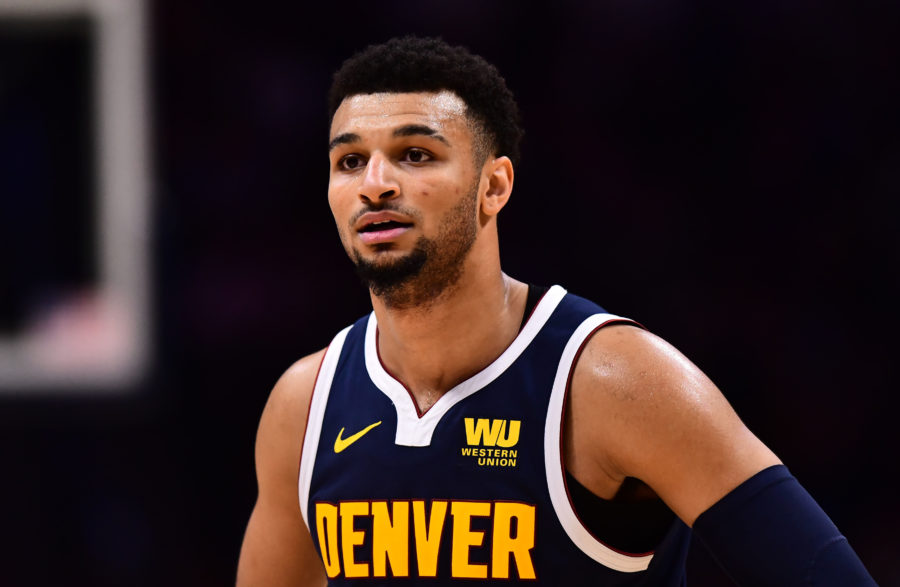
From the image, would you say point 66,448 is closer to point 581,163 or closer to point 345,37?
point 345,37

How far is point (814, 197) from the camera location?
467cm

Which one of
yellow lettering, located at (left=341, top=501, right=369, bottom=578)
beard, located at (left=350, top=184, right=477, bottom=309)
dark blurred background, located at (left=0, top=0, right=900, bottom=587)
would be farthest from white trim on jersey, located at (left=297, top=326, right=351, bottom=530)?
dark blurred background, located at (left=0, top=0, right=900, bottom=587)

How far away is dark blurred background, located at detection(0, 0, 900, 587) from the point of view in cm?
458

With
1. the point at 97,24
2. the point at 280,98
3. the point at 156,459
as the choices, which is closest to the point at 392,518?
the point at 156,459

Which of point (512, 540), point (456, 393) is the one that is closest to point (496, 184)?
point (456, 393)

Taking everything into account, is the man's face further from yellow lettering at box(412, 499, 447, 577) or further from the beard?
yellow lettering at box(412, 499, 447, 577)

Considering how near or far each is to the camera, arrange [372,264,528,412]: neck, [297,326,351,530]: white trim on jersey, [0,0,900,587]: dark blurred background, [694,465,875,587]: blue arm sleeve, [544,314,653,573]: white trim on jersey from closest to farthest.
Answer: [694,465,875,587]: blue arm sleeve < [544,314,653,573]: white trim on jersey < [372,264,528,412]: neck < [297,326,351,530]: white trim on jersey < [0,0,900,587]: dark blurred background

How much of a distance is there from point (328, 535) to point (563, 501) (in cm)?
54

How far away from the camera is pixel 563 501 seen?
2.08m

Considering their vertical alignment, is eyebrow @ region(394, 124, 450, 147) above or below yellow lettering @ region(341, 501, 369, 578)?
above

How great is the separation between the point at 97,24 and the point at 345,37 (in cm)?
106

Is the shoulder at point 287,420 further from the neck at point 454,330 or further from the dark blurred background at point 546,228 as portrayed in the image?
the dark blurred background at point 546,228

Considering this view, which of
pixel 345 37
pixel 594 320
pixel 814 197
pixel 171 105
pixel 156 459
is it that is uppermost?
pixel 345 37

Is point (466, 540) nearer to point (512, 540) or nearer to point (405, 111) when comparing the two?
point (512, 540)
